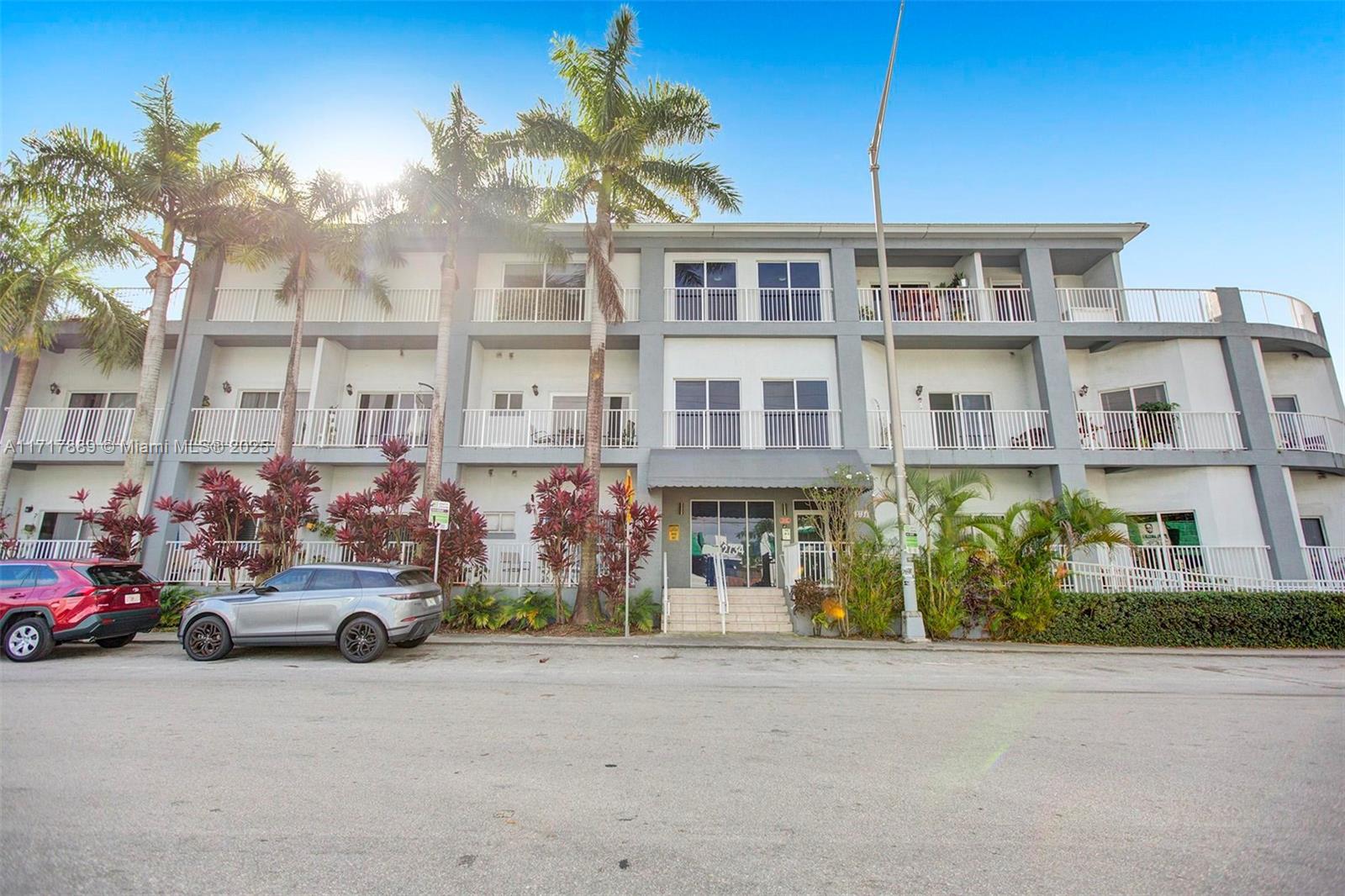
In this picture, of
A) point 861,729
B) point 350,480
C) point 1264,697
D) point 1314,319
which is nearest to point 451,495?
point 350,480

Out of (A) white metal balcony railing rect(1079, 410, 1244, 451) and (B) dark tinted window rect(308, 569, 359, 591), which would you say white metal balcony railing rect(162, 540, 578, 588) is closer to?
(B) dark tinted window rect(308, 569, 359, 591)

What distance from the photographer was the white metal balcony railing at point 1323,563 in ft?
46.5

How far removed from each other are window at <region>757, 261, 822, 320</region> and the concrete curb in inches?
362

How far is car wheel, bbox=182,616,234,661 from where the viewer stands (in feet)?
30.8

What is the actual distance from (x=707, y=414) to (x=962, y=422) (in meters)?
7.02

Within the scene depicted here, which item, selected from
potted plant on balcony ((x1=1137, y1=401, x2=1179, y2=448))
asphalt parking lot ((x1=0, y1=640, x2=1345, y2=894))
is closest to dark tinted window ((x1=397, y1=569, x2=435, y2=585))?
asphalt parking lot ((x1=0, y1=640, x2=1345, y2=894))

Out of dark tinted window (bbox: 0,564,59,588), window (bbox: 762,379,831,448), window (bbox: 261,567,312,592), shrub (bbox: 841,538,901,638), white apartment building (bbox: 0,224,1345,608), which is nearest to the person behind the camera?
dark tinted window (bbox: 0,564,59,588)

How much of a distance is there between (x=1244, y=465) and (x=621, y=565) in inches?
636

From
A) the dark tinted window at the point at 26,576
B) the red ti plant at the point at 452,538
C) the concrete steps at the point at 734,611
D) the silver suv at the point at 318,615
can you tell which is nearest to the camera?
the silver suv at the point at 318,615

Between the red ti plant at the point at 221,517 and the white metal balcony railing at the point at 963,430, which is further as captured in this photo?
the white metal balcony railing at the point at 963,430

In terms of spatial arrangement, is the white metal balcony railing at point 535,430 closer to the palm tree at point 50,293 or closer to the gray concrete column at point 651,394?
the gray concrete column at point 651,394

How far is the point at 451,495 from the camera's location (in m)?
13.0

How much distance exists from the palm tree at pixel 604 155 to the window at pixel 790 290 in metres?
2.82

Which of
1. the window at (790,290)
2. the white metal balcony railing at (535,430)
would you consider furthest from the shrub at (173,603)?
the window at (790,290)
